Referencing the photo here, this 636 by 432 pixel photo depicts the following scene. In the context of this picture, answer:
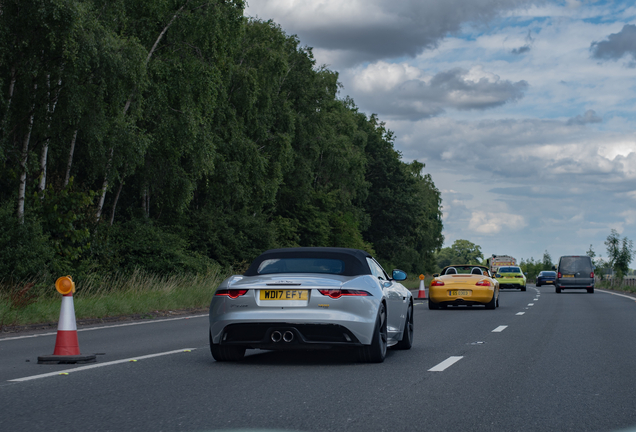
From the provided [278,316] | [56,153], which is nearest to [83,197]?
[56,153]

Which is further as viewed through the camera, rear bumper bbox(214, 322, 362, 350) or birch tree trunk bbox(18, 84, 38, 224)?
birch tree trunk bbox(18, 84, 38, 224)

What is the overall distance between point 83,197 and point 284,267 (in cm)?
1659

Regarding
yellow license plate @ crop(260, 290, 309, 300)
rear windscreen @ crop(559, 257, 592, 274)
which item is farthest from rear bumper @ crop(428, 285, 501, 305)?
rear windscreen @ crop(559, 257, 592, 274)

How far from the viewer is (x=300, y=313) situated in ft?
28.3

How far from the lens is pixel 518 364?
9.48 m

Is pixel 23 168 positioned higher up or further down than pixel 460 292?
higher up

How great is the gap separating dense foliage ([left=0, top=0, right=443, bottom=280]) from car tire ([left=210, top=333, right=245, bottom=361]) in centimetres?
1377

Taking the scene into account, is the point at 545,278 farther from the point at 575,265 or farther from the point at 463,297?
the point at 463,297

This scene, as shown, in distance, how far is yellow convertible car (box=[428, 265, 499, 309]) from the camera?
71.6 ft

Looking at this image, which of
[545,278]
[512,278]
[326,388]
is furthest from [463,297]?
[545,278]

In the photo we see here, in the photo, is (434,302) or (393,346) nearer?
(393,346)

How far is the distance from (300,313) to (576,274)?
38080 mm

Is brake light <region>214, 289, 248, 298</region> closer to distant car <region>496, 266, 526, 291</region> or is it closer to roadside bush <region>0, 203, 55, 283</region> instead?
roadside bush <region>0, 203, 55, 283</region>

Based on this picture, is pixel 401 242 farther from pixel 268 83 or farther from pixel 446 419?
pixel 446 419
